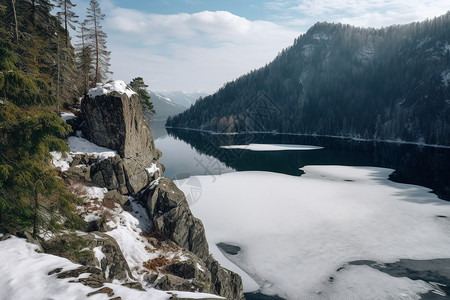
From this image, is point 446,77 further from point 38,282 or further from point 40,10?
point 38,282

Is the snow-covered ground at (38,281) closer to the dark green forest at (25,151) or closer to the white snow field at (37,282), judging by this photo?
the white snow field at (37,282)

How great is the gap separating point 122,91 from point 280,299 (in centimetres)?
2203

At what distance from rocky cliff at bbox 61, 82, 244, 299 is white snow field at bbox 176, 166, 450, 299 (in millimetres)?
3241

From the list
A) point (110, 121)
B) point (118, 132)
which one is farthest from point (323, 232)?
point (110, 121)

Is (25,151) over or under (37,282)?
over

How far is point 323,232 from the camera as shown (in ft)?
86.4

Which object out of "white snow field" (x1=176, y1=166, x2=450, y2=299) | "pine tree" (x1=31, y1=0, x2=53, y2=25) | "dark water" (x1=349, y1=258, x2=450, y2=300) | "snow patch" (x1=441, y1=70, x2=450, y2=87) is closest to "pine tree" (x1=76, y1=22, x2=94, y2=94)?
"pine tree" (x1=31, y1=0, x2=53, y2=25)

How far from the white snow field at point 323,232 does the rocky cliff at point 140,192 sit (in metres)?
3.24

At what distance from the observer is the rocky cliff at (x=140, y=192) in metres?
16.5

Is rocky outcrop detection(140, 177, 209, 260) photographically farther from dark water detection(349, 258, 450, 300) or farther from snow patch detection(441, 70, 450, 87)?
snow patch detection(441, 70, 450, 87)

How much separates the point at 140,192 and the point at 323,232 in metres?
18.6

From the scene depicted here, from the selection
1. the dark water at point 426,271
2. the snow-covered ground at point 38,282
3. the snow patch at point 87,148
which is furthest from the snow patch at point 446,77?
the snow-covered ground at point 38,282

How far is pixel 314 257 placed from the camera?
22.0 meters

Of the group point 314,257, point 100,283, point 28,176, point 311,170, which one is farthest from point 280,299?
point 311,170
